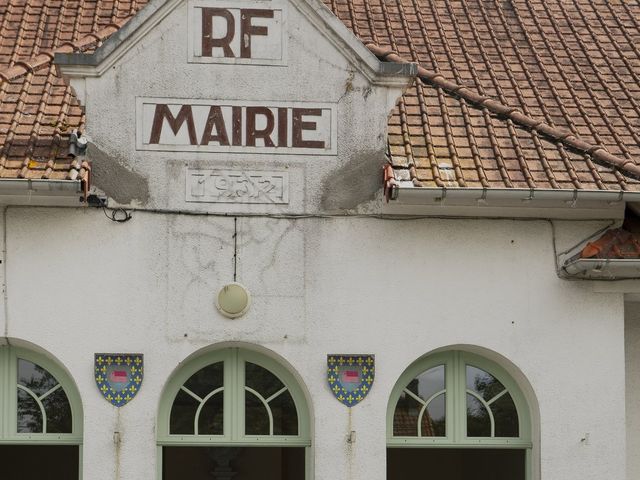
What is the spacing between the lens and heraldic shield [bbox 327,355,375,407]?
45.4ft

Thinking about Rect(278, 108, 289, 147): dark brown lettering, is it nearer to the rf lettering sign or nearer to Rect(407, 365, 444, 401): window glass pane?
the rf lettering sign

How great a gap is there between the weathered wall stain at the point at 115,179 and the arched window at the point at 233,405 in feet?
6.09

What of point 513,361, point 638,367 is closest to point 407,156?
point 513,361

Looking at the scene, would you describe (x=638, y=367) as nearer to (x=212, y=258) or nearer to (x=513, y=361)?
(x=513, y=361)

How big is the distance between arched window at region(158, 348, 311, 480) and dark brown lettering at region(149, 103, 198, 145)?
2322 mm

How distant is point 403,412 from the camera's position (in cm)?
1436

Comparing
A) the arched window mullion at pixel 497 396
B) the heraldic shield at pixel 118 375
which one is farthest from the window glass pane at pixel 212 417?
the arched window mullion at pixel 497 396

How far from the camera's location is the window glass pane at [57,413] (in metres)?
13.9

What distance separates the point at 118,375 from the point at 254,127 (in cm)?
295

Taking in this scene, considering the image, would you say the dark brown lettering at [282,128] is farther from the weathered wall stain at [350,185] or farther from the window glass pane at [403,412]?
the window glass pane at [403,412]

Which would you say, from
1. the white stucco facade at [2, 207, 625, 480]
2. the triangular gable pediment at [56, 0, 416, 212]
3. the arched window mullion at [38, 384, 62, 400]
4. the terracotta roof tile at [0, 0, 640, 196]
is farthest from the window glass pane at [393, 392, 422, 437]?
the arched window mullion at [38, 384, 62, 400]

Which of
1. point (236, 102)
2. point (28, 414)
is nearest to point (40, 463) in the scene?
point (28, 414)

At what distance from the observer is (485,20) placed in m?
18.0

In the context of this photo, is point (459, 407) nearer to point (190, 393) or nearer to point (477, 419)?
point (477, 419)
